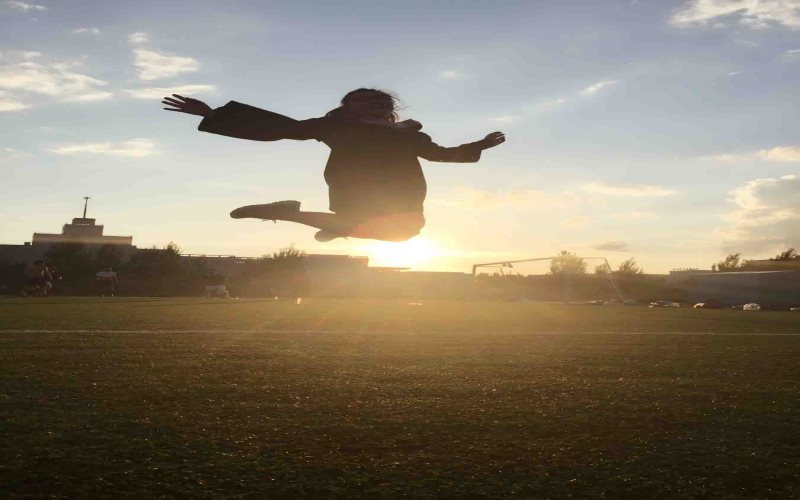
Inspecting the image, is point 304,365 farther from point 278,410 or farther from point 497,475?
point 497,475

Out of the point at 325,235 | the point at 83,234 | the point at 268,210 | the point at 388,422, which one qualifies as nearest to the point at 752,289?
the point at 325,235

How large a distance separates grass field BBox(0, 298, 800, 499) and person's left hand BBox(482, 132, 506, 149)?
225 centimetres

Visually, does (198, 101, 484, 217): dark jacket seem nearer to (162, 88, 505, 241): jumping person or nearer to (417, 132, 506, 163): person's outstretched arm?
(162, 88, 505, 241): jumping person

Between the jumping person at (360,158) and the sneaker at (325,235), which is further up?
the jumping person at (360,158)

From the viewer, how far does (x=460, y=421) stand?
533 centimetres

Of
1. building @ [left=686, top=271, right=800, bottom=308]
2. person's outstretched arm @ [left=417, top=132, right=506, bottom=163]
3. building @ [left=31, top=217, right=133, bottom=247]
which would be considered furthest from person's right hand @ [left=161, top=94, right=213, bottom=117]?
building @ [left=31, top=217, right=133, bottom=247]

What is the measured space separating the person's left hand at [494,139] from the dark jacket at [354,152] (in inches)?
29.1

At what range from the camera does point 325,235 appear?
6242 millimetres

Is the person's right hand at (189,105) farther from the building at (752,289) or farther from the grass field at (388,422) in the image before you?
the building at (752,289)

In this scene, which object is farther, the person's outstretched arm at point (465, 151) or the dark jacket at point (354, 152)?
the person's outstretched arm at point (465, 151)

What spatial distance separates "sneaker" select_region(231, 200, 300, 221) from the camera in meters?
6.17

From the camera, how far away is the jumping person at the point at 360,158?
19.5 feet

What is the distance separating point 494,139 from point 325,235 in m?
1.75

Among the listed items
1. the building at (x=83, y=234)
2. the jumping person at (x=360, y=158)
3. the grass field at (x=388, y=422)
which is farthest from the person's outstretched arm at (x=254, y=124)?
the building at (x=83, y=234)
